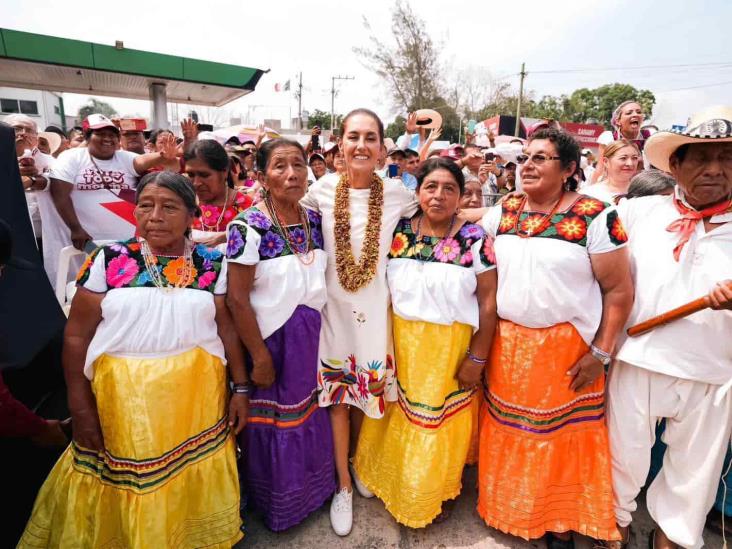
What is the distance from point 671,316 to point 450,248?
1079 mm

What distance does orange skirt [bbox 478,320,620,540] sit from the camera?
222 centimetres

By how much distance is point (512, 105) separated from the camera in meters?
36.5

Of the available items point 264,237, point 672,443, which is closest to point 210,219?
point 264,237

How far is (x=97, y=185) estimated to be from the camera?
397cm

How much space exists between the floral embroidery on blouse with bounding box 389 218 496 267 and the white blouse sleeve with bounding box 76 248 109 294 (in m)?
1.39

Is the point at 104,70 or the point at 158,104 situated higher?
the point at 104,70

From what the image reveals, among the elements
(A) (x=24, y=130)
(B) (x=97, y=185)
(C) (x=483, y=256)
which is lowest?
(C) (x=483, y=256)

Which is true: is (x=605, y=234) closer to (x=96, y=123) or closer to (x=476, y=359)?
(x=476, y=359)

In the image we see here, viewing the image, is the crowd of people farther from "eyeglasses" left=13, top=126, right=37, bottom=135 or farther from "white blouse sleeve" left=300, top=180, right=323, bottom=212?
"eyeglasses" left=13, top=126, right=37, bottom=135

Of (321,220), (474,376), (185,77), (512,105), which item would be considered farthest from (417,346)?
(512,105)

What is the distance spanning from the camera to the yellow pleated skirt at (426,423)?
226 cm

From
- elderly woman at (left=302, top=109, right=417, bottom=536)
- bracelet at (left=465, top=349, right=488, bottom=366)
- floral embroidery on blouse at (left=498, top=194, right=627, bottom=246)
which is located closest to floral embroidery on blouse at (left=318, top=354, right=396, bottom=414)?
elderly woman at (left=302, top=109, right=417, bottom=536)

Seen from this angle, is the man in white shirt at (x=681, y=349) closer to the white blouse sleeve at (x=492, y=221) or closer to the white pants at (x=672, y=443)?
the white pants at (x=672, y=443)

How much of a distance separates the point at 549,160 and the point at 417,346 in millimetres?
1172
